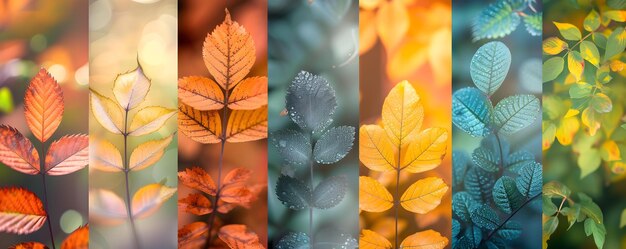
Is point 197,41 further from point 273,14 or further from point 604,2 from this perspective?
point 604,2

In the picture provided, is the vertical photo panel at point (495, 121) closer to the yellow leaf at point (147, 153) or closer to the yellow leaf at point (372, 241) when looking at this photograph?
the yellow leaf at point (372, 241)

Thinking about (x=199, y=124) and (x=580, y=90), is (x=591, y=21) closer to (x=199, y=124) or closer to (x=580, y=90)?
(x=580, y=90)

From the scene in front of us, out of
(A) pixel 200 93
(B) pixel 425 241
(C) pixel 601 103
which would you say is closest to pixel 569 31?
(C) pixel 601 103

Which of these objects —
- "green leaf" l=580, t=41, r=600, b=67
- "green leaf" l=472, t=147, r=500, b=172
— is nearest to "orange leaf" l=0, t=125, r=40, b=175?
"green leaf" l=472, t=147, r=500, b=172

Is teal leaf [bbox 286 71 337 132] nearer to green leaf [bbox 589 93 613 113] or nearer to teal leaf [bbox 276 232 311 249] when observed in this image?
teal leaf [bbox 276 232 311 249]

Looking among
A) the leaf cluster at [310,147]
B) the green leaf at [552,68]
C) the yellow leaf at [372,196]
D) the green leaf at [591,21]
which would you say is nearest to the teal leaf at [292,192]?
the leaf cluster at [310,147]
